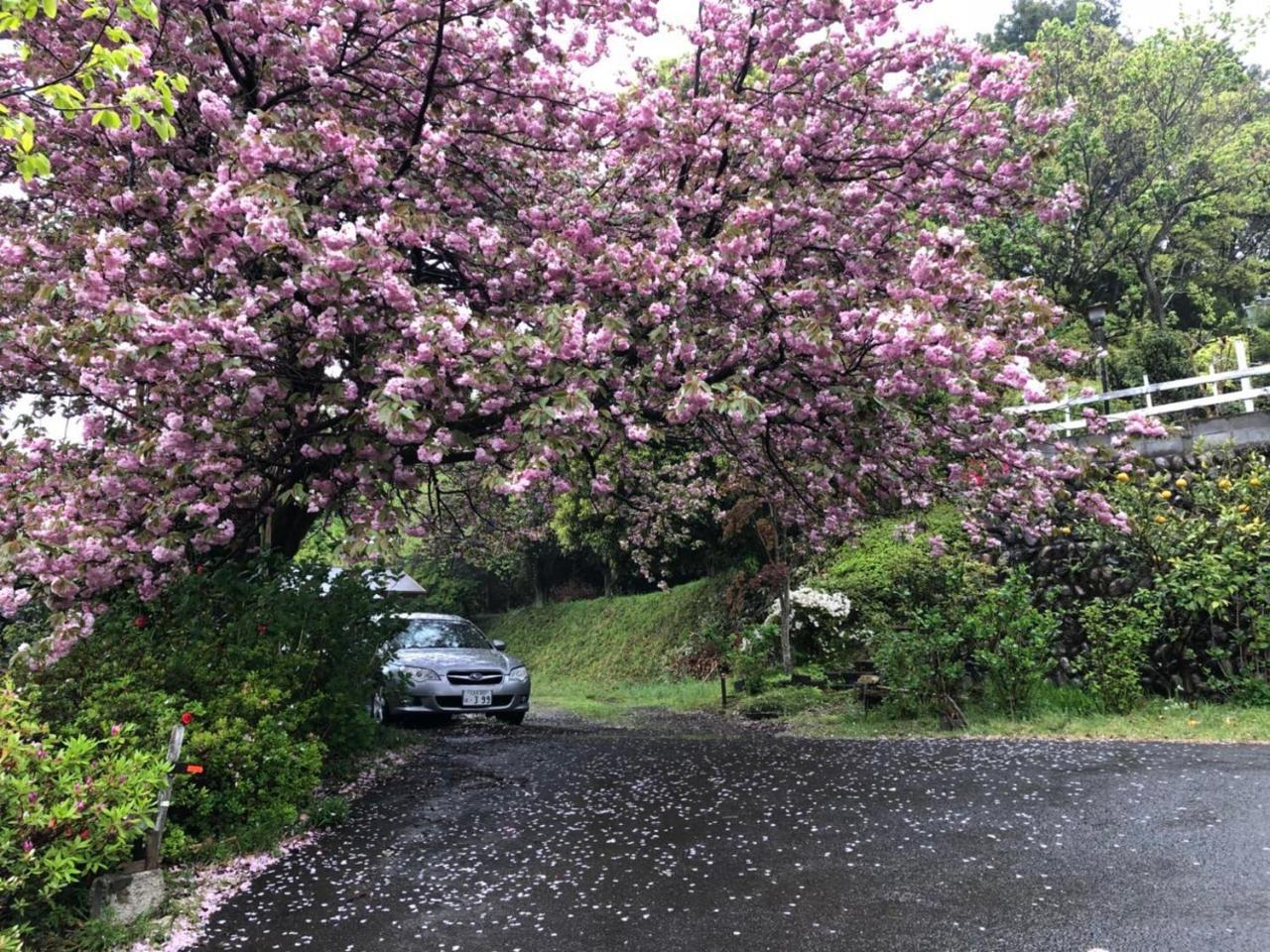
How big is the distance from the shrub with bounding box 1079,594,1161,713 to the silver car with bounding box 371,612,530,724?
6014 millimetres

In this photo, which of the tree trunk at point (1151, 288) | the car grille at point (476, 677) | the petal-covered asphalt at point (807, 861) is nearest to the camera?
the petal-covered asphalt at point (807, 861)

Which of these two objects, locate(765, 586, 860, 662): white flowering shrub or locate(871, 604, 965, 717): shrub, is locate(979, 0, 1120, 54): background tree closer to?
locate(765, 586, 860, 662): white flowering shrub

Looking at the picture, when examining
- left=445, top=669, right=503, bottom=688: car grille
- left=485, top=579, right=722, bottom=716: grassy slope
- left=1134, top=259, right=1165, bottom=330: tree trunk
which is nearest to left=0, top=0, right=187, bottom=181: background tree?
left=445, top=669, right=503, bottom=688: car grille

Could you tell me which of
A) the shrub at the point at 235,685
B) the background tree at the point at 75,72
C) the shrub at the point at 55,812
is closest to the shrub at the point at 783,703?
the shrub at the point at 235,685

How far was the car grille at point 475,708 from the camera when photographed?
30.2ft

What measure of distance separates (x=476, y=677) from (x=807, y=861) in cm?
596

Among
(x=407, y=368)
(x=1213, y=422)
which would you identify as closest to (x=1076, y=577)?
(x=1213, y=422)

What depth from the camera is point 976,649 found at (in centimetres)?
797

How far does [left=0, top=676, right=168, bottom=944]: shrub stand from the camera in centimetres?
299

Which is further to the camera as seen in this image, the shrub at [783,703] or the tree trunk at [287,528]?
the shrub at [783,703]

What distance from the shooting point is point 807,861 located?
13.6 ft

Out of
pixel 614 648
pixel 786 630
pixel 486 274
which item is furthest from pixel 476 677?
pixel 614 648

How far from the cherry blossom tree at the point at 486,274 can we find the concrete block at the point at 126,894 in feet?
6.30

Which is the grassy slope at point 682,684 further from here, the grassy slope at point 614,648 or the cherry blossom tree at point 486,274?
the cherry blossom tree at point 486,274
